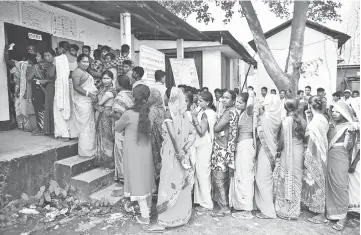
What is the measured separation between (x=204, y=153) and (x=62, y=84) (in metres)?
2.57

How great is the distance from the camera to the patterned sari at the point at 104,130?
434cm

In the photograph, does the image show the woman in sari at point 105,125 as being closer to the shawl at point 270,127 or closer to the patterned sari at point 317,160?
the shawl at point 270,127

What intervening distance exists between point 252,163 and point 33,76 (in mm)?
4236

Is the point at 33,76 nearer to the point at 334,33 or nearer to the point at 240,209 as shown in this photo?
the point at 240,209

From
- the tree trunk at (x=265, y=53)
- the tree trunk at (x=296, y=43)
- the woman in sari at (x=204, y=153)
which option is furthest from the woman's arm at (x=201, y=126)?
the tree trunk at (x=296, y=43)

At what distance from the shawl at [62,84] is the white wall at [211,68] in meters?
7.22

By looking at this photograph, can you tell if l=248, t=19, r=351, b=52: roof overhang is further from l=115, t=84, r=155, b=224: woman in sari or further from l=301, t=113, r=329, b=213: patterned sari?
l=115, t=84, r=155, b=224: woman in sari

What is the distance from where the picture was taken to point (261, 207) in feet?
12.8

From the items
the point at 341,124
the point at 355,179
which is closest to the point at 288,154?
the point at 341,124

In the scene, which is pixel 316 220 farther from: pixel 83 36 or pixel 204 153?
pixel 83 36

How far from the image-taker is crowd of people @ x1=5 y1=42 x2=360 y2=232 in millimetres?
3494

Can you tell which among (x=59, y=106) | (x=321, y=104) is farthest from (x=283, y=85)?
(x=59, y=106)

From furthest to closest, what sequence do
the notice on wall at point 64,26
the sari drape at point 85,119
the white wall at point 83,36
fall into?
the notice on wall at point 64,26 < the white wall at point 83,36 < the sari drape at point 85,119

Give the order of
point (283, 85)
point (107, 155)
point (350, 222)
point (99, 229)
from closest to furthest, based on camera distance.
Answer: point (99, 229), point (350, 222), point (107, 155), point (283, 85)
